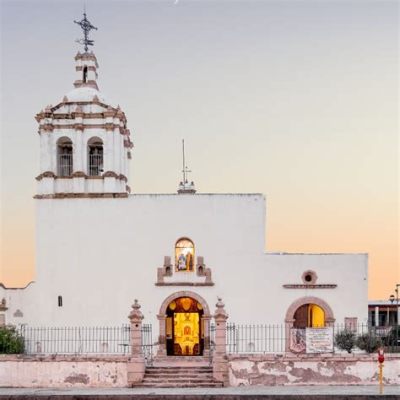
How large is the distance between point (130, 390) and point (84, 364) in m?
1.64

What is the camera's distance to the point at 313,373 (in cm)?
1981

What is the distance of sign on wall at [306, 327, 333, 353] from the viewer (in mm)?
20359

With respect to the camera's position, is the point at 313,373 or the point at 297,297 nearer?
the point at 313,373

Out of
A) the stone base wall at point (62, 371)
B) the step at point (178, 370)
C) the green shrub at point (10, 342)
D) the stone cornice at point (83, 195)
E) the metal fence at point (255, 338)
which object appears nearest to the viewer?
the stone base wall at point (62, 371)

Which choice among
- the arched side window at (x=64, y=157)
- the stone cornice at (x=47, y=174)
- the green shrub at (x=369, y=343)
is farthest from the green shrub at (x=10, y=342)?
the green shrub at (x=369, y=343)

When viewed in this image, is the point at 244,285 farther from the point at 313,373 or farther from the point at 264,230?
the point at 313,373

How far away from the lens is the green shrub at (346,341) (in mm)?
21578

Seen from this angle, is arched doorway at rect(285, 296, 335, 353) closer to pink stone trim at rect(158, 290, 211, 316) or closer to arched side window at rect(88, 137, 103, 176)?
pink stone trim at rect(158, 290, 211, 316)

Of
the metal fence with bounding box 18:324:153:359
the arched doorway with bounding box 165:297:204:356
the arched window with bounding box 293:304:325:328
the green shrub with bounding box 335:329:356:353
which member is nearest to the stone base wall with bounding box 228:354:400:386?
the green shrub with bounding box 335:329:356:353

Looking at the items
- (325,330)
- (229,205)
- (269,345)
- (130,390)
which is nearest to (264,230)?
(229,205)

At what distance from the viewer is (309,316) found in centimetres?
2617

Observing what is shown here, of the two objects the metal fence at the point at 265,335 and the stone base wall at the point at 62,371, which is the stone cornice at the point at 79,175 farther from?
the stone base wall at the point at 62,371

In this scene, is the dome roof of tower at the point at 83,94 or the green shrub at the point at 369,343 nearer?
the green shrub at the point at 369,343

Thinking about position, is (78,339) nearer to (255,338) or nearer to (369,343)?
(255,338)
